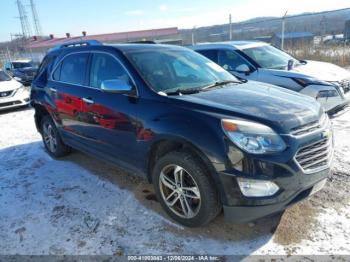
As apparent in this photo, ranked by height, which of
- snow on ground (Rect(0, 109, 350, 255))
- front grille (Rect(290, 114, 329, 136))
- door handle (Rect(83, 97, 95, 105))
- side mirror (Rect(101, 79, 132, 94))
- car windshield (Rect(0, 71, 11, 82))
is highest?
side mirror (Rect(101, 79, 132, 94))

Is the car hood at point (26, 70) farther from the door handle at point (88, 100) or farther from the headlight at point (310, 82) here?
the headlight at point (310, 82)

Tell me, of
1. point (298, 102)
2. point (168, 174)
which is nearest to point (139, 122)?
point (168, 174)

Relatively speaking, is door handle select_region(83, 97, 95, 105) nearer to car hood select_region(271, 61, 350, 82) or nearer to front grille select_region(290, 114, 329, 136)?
front grille select_region(290, 114, 329, 136)

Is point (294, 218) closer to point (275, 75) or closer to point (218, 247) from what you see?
point (218, 247)

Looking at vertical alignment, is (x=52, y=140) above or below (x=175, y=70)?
below

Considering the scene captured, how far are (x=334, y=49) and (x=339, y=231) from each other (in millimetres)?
12754

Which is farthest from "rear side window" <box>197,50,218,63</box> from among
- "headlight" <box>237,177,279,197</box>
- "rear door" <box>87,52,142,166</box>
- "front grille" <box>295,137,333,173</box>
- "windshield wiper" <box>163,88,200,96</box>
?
"headlight" <box>237,177,279,197</box>

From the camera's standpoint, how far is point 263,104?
2969 millimetres

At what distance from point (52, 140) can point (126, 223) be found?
2730 millimetres

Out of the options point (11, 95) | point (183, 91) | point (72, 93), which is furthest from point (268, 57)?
point (11, 95)

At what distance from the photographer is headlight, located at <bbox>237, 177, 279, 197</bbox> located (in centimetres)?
253

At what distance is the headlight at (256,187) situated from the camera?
2527mm

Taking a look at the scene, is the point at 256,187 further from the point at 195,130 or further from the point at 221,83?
the point at 221,83

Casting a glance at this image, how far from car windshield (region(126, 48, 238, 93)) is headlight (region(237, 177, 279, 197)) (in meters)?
1.29
